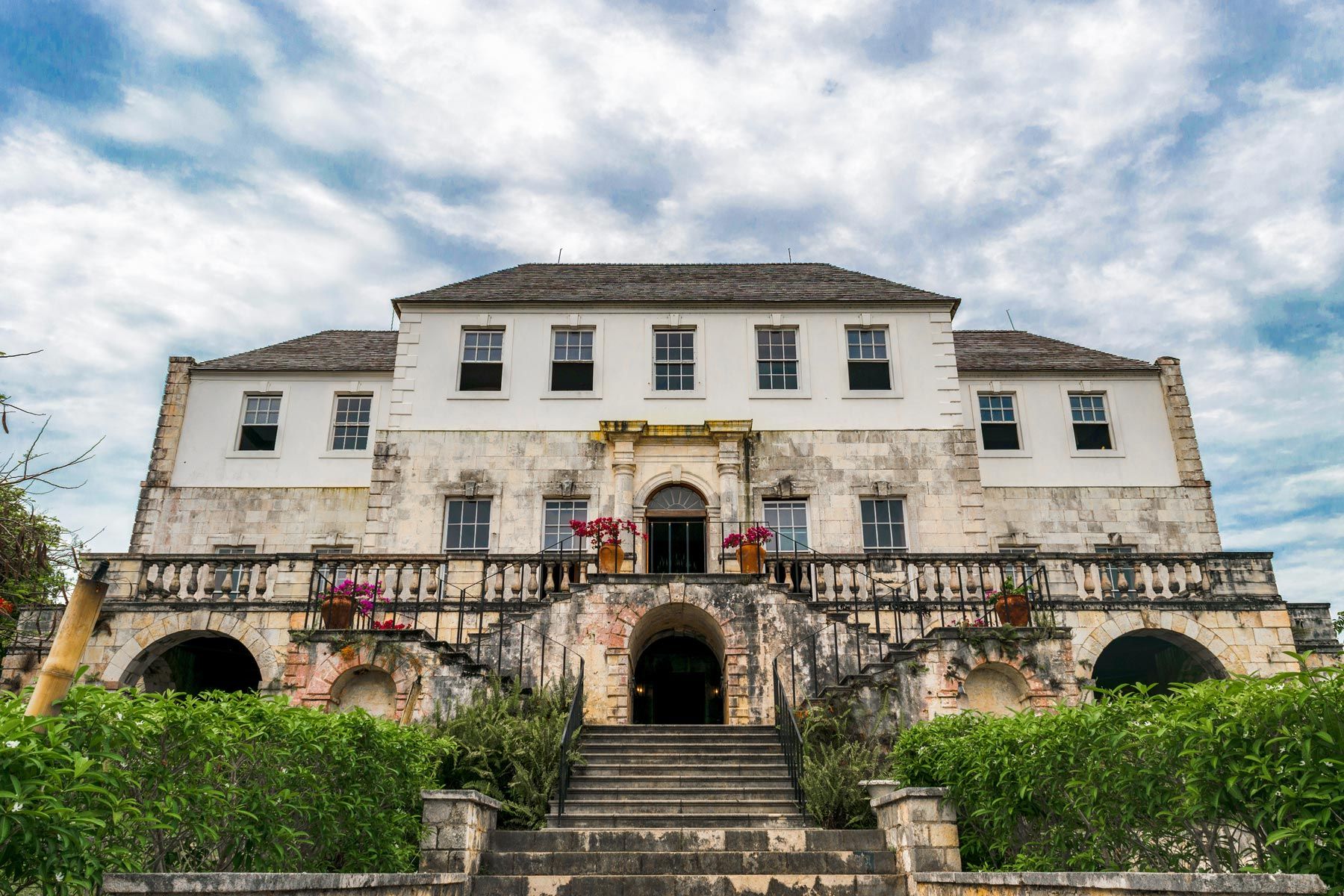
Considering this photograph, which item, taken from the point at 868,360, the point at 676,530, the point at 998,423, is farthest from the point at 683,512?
the point at 998,423

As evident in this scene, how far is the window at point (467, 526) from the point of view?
19.8 meters

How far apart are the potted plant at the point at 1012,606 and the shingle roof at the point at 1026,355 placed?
9.74m

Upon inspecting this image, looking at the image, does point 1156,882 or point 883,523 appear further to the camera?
point 883,523

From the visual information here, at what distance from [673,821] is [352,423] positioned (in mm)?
15685

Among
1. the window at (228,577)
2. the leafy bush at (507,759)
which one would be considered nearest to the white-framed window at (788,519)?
the leafy bush at (507,759)

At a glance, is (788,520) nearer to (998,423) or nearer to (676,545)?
(676,545)

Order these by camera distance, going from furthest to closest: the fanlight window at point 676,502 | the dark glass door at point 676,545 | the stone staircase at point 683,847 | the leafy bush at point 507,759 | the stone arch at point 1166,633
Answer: the fanlight window at point 676,502 < the dark glass door at point 676,545 < the stone arch at point 1166,633 < the leafy bush at point 507,759 < the stone staircase at point 683,847

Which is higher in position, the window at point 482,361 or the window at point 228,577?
the window at point 482,361

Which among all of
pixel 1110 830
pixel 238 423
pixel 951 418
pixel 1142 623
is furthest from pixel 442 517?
pixel 1110 830

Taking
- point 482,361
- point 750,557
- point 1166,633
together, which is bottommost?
point 1166,633

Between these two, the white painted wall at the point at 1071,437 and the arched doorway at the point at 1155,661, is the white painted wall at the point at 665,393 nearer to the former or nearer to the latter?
the white painted wall at the point at 1071,437

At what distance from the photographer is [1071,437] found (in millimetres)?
22547

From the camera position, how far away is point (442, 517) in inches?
779

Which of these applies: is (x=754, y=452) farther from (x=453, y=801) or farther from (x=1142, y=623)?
(x=453, y=801)
